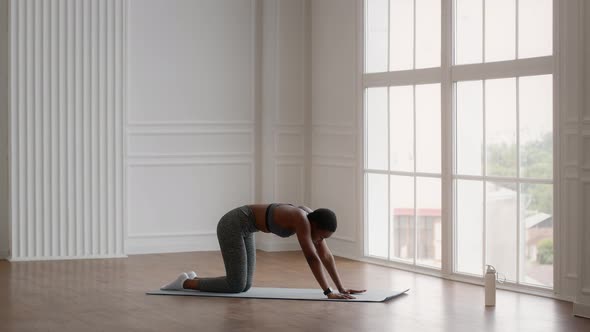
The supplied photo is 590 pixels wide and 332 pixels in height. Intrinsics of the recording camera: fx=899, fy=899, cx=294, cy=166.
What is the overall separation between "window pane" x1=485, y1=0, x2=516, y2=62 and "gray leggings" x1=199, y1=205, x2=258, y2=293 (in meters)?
2.33

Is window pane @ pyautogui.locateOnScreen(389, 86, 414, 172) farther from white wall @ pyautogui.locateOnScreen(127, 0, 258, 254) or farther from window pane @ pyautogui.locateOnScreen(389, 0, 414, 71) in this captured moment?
white wall @ pyautogui.locateOnScreen(127, 0, 258, 254)

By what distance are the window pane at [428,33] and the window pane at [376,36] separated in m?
0.50

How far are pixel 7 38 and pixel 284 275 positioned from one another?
11.5 ft

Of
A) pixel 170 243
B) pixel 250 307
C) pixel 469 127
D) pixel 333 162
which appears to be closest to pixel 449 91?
pixel 469 127

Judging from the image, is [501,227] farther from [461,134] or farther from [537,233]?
[461,134]

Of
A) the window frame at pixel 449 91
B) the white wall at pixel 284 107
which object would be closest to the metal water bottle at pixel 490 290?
the window frame at pixel 449 91

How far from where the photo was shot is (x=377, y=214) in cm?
855

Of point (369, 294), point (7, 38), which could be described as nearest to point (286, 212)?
point (369, 294)

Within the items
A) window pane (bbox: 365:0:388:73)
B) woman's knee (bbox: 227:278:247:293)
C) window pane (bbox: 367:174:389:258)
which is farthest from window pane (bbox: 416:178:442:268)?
woman's knee (bbox: 227:278:247:293)

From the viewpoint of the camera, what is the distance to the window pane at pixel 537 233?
670cm

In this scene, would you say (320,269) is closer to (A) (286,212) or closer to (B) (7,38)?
(A) (286,212)

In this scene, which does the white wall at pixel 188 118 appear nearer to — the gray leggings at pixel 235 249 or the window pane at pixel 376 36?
the window pane at pixel 376 36

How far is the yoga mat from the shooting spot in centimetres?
650

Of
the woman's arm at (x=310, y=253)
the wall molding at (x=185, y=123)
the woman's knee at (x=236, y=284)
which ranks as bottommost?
the woman's knee at (x=236, y=284)
